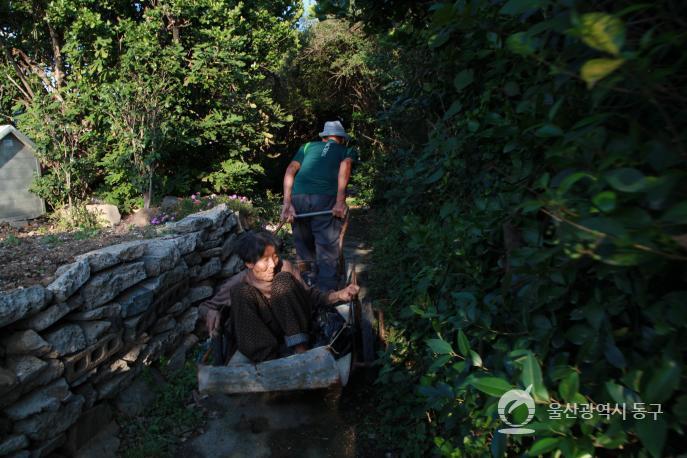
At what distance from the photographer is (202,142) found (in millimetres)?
8836

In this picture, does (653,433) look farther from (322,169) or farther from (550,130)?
(322,169)

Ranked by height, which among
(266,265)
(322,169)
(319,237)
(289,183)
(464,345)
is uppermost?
(322,169)

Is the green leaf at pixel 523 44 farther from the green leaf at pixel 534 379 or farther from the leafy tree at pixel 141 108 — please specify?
the leafy tree at pixel 141 108

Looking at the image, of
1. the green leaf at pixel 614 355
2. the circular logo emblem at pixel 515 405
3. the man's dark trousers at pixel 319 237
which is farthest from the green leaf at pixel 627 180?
the man's dark trousers at pixel 319 237

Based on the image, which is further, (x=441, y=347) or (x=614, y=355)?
(x=441, y=347)

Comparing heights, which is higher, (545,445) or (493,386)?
(493,386)

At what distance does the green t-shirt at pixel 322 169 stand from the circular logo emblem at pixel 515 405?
379 cm

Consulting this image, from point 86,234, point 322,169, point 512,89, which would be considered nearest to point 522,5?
point 512,89

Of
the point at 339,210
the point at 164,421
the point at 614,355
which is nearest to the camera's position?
the point at 614,355

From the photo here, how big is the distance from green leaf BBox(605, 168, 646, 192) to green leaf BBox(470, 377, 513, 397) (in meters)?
0.52

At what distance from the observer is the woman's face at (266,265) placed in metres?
3.40

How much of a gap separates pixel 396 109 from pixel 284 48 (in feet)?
26.3

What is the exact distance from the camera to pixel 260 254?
337cm

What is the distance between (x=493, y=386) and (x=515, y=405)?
0.33 feet
